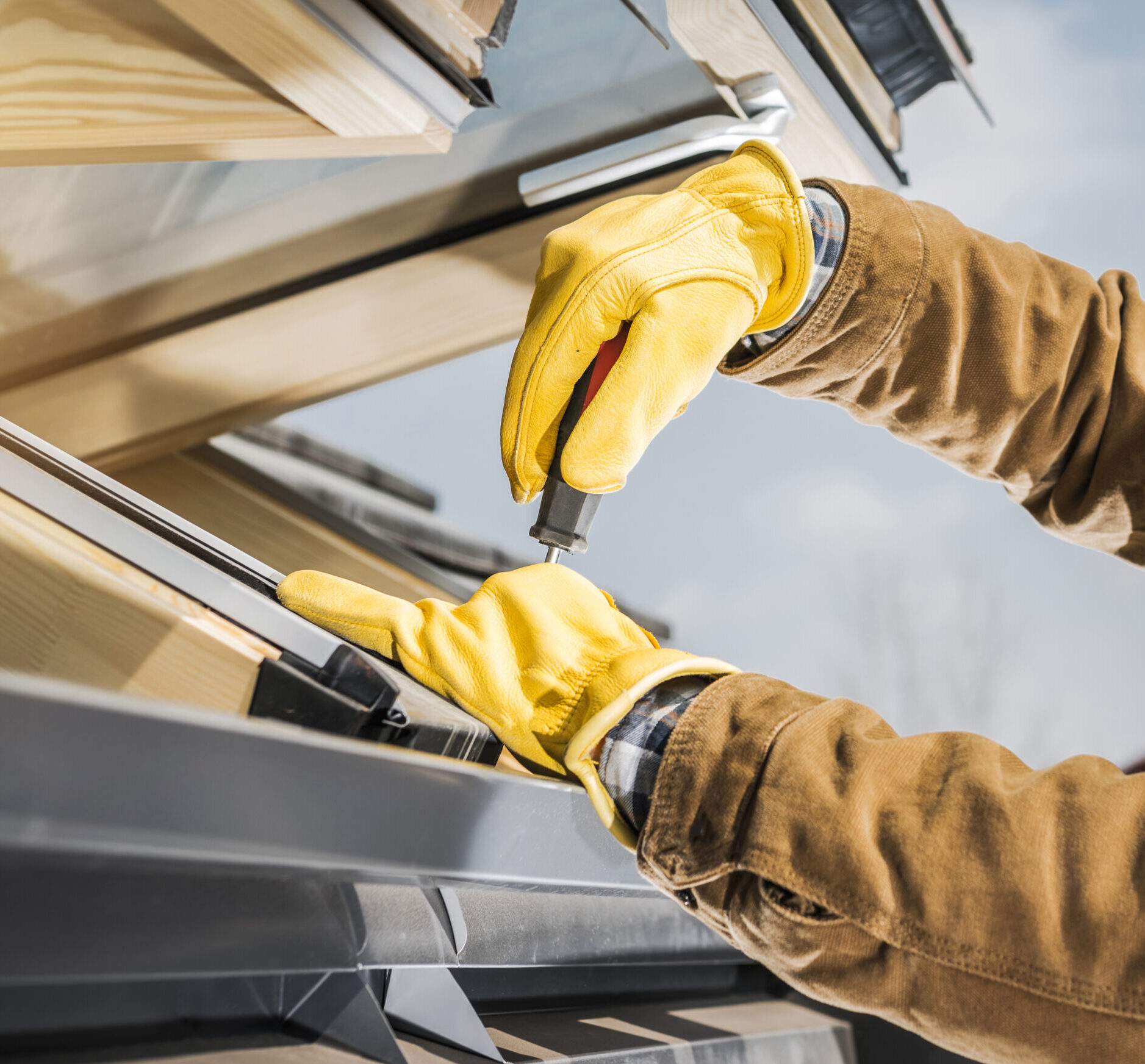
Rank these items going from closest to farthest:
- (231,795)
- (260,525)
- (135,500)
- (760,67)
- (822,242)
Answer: (231,795), (135,500), (822,242), (760,67), (260,525)

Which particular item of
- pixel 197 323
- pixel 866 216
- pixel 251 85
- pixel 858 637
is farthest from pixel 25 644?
pixel 858 637

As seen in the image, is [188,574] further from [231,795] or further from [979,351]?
[979,351]

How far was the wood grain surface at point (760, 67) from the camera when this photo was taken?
40.3 inches

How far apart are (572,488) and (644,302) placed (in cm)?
19

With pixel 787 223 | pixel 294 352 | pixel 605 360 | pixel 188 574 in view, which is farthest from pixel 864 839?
pixel 294 352

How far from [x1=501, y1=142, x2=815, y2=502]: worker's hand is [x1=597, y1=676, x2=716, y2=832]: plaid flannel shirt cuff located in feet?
0.94

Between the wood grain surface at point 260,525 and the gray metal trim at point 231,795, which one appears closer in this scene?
the gray metal trim at point 231,795

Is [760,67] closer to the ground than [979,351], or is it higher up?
higher up

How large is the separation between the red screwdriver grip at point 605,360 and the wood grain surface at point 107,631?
0.46m

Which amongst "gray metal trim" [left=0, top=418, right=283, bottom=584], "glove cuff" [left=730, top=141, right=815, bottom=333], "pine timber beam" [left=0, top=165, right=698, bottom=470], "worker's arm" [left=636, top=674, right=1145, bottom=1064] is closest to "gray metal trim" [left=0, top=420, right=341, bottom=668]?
"gray metal trim" [left=0, top=418, right=283, bottom=584]

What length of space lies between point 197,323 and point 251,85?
658 mm

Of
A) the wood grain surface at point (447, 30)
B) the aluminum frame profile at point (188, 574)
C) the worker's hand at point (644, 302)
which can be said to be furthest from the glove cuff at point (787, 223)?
the aluminum frame profile at point (188, 574)

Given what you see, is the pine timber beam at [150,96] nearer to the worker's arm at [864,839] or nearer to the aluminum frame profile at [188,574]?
the aluminum frame profile at [188,574]

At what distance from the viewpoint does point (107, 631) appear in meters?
0.48
